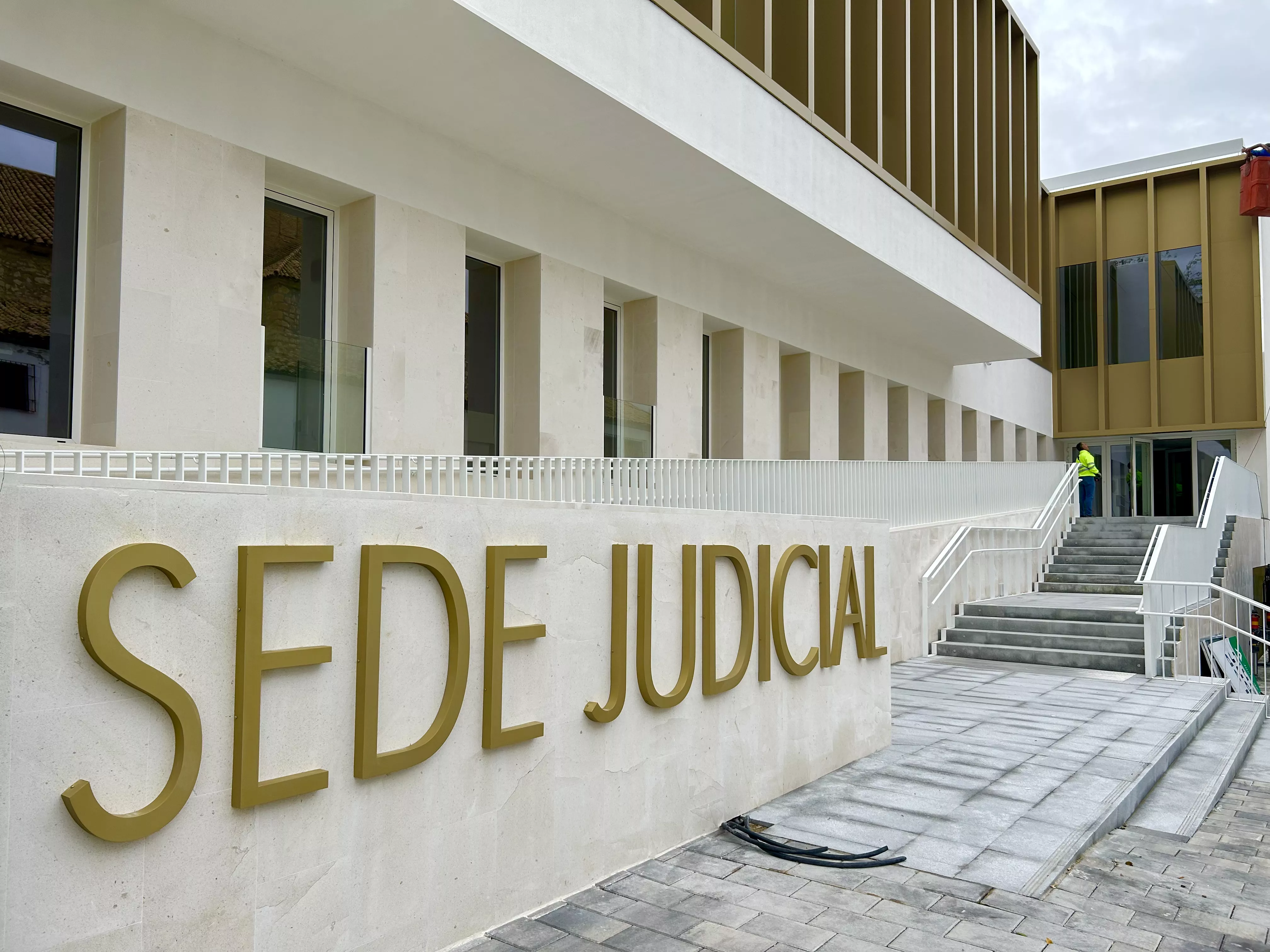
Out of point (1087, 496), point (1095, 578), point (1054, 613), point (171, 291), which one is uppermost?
point (171, 291)

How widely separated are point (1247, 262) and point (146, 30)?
3114 centimetres

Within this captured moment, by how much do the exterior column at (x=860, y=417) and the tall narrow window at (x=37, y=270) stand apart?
15.6m

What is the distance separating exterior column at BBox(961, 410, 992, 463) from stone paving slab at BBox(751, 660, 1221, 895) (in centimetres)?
1565

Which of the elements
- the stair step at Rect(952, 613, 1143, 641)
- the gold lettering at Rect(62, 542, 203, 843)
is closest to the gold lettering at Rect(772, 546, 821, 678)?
the gold lettering at Rect(62, 542, 203, 843)

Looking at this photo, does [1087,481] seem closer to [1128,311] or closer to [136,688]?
[1128,311]

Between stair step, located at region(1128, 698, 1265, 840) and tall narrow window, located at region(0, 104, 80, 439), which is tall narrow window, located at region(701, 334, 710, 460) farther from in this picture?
tall narrow window, located at region(0, 104, 80, 439)

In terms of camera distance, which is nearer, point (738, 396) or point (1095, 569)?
point (738, 396)

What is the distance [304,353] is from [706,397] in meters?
8.72

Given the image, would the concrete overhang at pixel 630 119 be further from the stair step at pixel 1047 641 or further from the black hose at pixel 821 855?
the black hose at pixel 821 855

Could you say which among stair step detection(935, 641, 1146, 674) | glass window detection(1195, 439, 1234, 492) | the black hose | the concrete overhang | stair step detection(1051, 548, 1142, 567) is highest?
the concrete overhang

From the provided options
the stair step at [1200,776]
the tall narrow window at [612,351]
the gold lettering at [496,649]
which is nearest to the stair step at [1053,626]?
the stair step at [1200,776]

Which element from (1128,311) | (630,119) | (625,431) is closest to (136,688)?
(630,119)

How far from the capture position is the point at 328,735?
421cm

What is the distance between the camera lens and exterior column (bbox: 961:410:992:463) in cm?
2761
